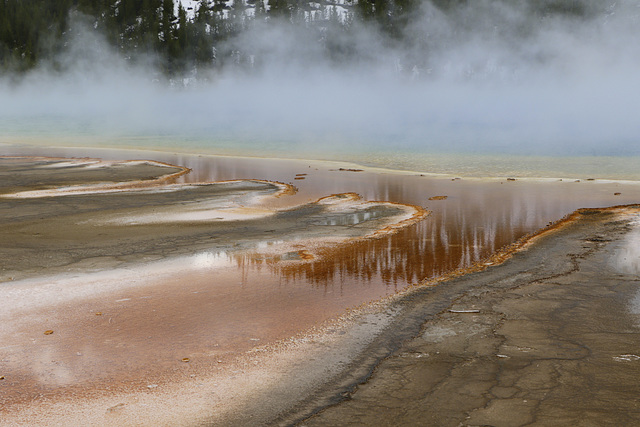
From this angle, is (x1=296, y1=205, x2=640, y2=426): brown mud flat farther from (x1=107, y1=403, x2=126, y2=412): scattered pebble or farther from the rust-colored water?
(x1=107, y1=403, x2=126, y2=412): scattered pebble

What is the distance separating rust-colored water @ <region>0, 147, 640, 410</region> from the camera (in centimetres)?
439

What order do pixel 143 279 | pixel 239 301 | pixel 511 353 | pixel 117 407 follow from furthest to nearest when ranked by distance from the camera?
pixel 143 279, pixel 239 301, pixel 511 353, pixel 117 407

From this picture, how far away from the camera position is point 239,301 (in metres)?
5.76

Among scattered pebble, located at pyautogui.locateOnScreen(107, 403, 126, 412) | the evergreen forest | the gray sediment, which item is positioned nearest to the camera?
the gray sediment

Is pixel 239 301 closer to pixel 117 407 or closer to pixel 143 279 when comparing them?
pixel 143 279

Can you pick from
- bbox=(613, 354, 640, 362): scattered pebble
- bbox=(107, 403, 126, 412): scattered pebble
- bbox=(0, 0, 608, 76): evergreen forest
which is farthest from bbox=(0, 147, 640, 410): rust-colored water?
bbox=(0, 0, 608, 76): evergreen forest

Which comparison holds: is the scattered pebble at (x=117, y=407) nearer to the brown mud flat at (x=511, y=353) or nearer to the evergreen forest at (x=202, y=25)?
the brown mud flat at (x=511, y=353)

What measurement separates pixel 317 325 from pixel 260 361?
86 cm

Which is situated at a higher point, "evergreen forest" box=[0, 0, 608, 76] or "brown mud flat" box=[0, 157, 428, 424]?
"evergreen forest" box=[0, 0, 608, 76]

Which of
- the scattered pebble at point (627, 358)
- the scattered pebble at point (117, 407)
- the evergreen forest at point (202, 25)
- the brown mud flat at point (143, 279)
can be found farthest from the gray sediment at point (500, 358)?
the evergreen forest at point (202, 25)

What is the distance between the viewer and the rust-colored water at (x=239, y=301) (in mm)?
4391

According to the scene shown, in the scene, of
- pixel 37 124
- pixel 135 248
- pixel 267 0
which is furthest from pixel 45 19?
pixel 135 248

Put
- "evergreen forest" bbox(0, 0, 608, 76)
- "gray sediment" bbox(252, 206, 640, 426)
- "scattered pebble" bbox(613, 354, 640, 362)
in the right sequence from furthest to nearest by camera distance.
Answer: "evergreen forest" bbox(0, 0, 608, 76)
"scattered pebble" bbox(613, 354, 640, 362)
"gray sediment" bbox(252, 206, 640, 426)

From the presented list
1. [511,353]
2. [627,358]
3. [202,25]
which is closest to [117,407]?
[511,353]
